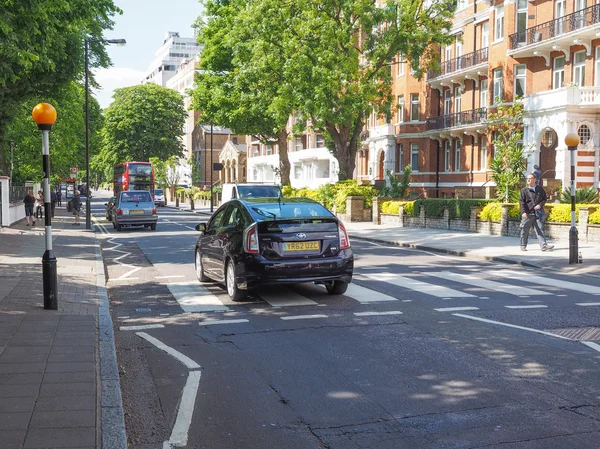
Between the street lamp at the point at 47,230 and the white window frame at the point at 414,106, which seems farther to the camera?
the white window frame at the point at 414,106

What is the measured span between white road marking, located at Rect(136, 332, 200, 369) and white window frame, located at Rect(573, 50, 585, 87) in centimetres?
3017

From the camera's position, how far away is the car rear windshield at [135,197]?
3086 centimetres

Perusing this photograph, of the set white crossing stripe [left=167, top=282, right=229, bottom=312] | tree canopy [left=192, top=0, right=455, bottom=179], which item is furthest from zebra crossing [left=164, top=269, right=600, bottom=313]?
tree canopy [left=192, top=0, right=455, bottom=179]

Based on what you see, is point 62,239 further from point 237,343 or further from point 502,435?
point 502,435

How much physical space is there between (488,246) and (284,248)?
11.7 meters

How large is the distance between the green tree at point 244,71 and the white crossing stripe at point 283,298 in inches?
925

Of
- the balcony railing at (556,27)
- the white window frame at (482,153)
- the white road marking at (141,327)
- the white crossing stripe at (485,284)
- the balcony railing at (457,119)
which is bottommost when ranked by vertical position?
the white road marking at (141,327)

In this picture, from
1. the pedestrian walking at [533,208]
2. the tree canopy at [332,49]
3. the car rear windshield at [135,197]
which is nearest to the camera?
the pedestrian walking at [533,208]

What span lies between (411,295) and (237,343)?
4.05 metres

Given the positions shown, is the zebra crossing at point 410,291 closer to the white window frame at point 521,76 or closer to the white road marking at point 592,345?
the white road marking at point 592,345

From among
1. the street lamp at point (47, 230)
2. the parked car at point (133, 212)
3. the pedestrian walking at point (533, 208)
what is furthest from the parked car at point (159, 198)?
the street lamp at point (47, 230)

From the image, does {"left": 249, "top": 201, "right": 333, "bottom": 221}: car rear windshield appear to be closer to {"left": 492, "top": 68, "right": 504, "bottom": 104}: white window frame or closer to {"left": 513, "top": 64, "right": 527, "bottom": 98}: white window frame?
{"left": 513, "top": 64, "right": 527, "bottom": 98}: white window frame

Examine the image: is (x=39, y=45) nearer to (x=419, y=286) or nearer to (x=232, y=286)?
(x=232, y=286)

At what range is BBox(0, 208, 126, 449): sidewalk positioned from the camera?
4.42 m
